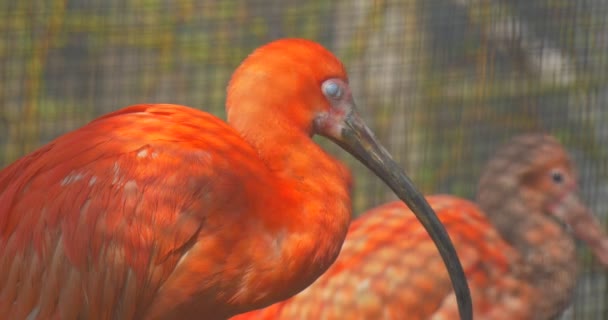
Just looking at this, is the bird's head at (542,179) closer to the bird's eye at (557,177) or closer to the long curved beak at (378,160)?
the bird's eye at (557,177)

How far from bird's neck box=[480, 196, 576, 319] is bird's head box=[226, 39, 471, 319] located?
75 cm

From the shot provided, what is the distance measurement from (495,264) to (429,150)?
1.24 metres

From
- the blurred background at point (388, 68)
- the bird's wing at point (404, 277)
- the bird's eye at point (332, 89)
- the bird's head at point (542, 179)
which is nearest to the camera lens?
the bird's eye at point (332, 89)

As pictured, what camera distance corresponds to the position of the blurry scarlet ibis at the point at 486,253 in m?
2.80

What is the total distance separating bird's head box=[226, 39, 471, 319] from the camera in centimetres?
221

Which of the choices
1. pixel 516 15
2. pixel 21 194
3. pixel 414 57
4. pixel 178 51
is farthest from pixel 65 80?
pixel 21 194

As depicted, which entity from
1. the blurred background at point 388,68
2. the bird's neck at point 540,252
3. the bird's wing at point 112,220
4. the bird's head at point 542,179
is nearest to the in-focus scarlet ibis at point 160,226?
the bird's wing at point 112,220

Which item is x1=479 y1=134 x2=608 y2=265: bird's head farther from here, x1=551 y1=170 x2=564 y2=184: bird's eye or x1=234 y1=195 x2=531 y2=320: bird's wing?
x1=234 y1=195 x2=531 y2=320: bird's wing

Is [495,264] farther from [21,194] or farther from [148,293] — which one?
[21,194]

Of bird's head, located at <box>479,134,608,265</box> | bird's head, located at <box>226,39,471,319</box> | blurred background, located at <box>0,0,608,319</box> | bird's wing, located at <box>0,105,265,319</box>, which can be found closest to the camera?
bird's wing, located at <box>0,105,265,319</box>

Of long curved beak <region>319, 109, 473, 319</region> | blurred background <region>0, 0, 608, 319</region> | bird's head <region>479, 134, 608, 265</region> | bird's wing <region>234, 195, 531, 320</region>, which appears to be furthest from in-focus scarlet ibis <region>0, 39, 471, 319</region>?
blurred background <region>0, 0, 608, 319</region>

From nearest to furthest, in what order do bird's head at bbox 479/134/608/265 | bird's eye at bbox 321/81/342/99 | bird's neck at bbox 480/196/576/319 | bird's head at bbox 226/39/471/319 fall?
bird's head at bbox 226/39/471/319
bird's eye at bbox 321/81/342/99
bird's neck at bbox 480/196/576/319
bird's head at bbox 479/134/608/265

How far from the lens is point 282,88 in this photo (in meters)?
2.23

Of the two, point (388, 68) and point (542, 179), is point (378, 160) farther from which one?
point (388, 68)
